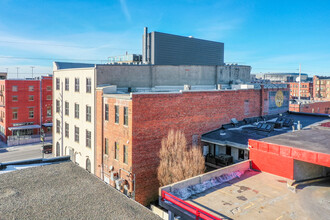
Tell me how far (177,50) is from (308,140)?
2472 cm

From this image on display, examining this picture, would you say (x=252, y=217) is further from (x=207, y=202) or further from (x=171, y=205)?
(x=171, y=205)

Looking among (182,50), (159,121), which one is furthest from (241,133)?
(182,50)

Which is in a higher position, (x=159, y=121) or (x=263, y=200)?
(x=159, y=121)

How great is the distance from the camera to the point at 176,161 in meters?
23.0

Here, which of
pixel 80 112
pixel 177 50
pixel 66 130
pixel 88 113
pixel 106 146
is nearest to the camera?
pixel 106 146

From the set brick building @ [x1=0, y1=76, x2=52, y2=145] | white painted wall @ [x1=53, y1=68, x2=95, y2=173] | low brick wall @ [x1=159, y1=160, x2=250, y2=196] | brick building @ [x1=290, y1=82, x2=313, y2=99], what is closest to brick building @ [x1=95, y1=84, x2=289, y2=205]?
white painted wall @ [x1=53, y1=68, x2=95, y2=173]

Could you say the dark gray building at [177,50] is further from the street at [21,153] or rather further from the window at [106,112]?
the street at [21,153]

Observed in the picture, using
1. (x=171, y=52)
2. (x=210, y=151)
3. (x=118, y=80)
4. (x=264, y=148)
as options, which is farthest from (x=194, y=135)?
(x=171, y=52)

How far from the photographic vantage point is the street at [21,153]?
136ft

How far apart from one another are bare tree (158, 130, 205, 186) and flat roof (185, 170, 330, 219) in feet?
16.4

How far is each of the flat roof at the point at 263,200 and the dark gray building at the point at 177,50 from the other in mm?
23927

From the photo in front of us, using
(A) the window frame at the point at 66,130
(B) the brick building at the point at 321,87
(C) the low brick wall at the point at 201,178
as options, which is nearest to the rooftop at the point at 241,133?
(C) the low brick wall at the point at 201,178

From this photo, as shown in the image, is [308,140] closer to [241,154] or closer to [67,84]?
[241,154]

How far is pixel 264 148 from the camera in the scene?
1920 cm
